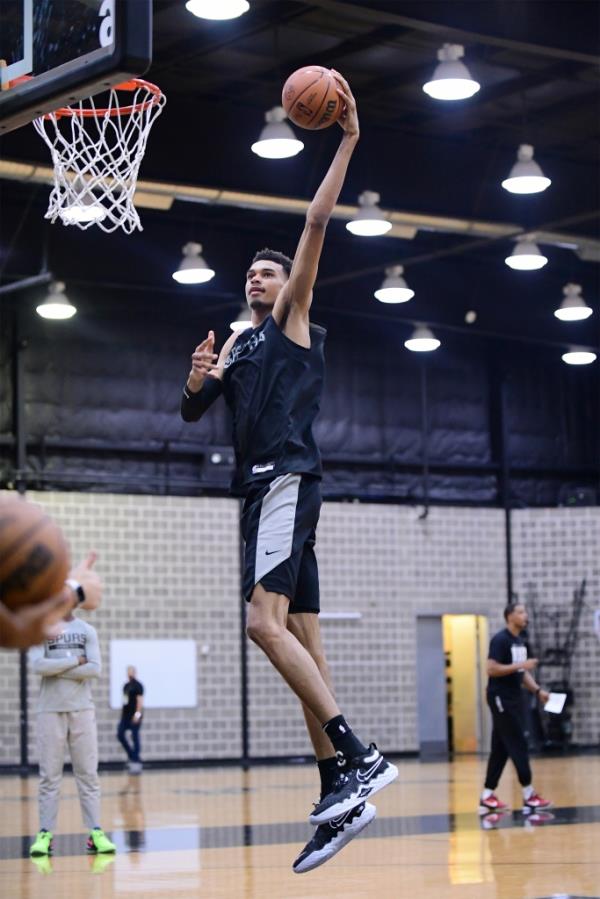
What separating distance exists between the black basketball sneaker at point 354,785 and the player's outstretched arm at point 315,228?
219cm

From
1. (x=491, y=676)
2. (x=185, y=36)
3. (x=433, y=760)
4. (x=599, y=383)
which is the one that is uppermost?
(x=185, y=36)

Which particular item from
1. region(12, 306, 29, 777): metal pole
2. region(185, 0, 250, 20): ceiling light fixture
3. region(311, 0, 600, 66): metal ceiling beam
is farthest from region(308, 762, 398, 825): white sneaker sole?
region(12, 306, 29, 777): metal pole

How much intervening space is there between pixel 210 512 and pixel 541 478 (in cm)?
794

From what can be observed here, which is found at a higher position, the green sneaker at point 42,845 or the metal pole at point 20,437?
the metal pole at point 20,437

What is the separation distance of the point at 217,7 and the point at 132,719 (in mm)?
15139

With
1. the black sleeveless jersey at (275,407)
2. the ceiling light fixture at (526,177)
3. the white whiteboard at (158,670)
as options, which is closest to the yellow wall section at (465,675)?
the white whiteboard at (158,670)

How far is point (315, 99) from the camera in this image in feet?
25.2

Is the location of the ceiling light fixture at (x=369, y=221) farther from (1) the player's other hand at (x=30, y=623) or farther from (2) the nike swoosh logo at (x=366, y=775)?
(1) the player's other hand at (x=30, y=623)

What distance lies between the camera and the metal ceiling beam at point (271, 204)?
19.4 m

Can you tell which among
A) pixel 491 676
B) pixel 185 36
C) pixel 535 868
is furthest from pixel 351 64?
pixel 535 868

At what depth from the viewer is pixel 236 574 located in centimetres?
2906

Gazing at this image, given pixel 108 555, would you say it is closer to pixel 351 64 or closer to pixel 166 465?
pixel 166 465

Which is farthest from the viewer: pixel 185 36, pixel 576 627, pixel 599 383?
pixel 599 383

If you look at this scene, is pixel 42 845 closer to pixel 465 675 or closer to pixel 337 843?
pixel 337 843
